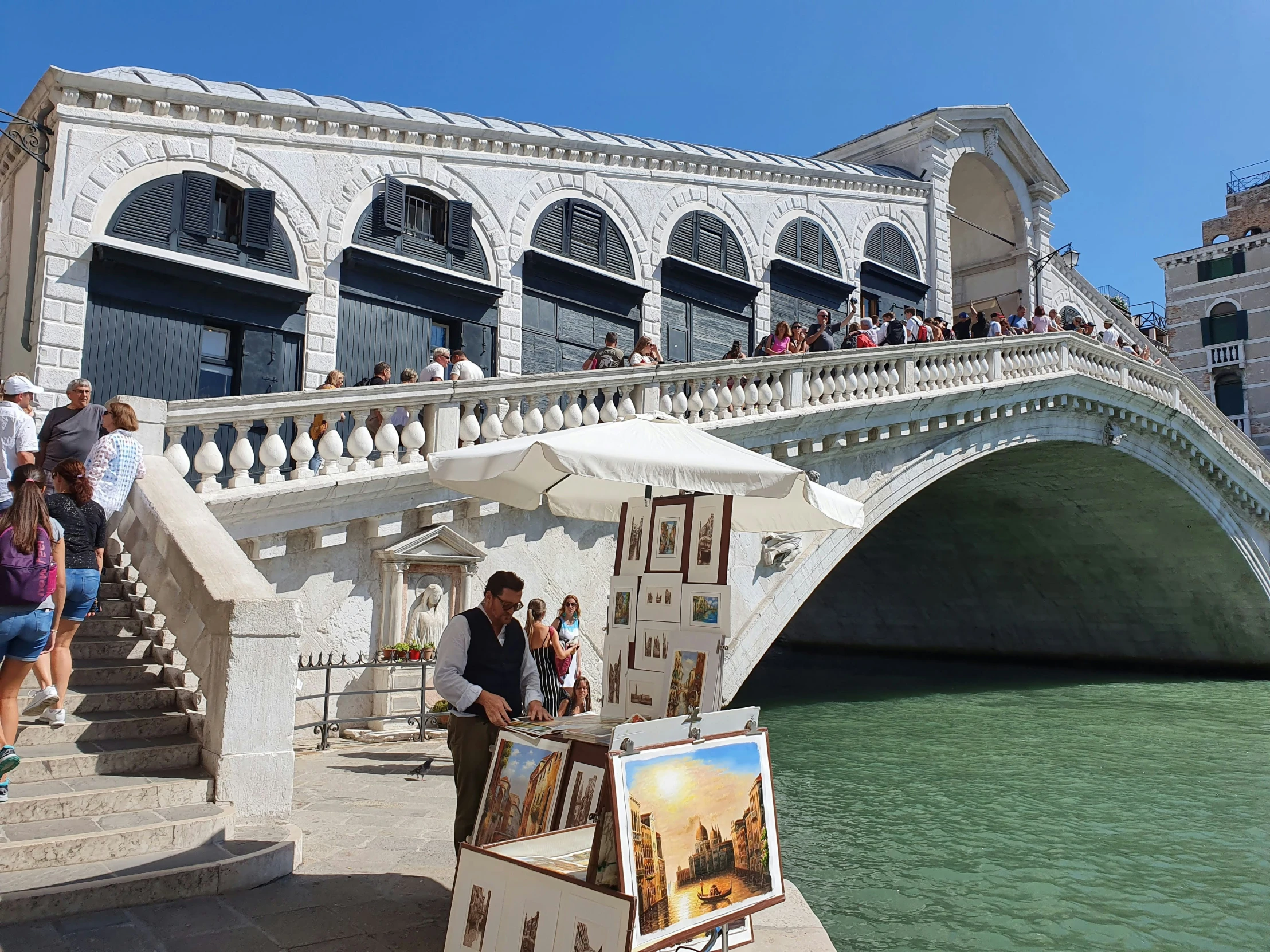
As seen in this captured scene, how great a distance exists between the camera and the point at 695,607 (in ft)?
13.5

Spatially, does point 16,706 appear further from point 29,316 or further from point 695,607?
point 29,316

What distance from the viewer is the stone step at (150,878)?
12.1 ft

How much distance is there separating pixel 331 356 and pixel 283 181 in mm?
2071

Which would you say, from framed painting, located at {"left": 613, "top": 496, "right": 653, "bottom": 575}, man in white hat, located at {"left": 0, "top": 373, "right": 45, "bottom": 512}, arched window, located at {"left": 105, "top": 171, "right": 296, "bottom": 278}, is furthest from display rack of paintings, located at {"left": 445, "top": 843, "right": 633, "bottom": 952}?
arched window, located at {"left": 105, "top": 171, "right": 296, "bottom": 278}

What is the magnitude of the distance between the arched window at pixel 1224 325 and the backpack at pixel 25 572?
43.2 meters

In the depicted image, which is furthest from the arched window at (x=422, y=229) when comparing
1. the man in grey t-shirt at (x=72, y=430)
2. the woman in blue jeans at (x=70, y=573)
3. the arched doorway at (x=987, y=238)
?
the arched doorway at (x=987, y=238)

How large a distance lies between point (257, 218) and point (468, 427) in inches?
158

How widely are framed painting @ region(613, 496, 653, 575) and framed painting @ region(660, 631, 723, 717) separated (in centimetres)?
47

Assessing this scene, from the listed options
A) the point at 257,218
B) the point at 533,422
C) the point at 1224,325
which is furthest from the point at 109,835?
the point at 1224,325

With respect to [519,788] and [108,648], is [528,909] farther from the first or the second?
[108,648]

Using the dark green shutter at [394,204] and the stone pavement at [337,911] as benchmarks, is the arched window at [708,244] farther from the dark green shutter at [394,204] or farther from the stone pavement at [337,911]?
the stone pavement at [337,911]

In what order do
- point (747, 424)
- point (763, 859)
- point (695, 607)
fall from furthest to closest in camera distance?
1. point (747, 424)
2. point (695, 607)
3. point (763, 859)

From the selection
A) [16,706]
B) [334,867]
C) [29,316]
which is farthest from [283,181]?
[334,867]

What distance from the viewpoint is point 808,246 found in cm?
1733
